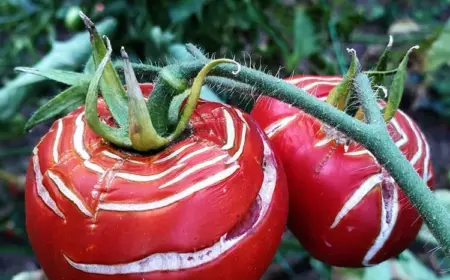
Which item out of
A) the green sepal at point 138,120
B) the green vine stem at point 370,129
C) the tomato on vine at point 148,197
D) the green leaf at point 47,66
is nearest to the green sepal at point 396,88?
the green vine stem at point 370,129

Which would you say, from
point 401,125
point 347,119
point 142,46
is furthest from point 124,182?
point 142,46

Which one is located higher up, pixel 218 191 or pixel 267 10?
pixel 218 191

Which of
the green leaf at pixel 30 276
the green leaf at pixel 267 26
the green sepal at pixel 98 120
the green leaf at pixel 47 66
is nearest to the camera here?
the green sepal at pixel 98 120

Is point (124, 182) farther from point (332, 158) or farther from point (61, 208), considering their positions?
point (332, 158)

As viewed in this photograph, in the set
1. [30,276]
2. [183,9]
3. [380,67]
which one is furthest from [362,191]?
[183,9]

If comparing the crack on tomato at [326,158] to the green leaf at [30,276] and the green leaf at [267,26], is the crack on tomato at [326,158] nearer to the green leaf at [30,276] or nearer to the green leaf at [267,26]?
the green leaf at [30,276]

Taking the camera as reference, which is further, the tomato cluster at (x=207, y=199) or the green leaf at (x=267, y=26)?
the green leaf at (x=267, y=26)

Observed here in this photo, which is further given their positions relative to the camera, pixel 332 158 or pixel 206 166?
pixel 332 158
